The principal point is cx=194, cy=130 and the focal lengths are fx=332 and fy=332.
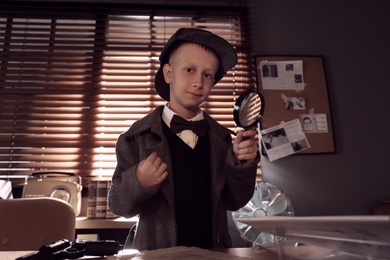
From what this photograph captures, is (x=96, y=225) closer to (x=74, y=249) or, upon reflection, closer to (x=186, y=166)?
(x=186, y=166)

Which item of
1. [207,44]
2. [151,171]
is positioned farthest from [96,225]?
[207,44]

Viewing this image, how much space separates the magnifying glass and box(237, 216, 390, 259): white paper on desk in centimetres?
34

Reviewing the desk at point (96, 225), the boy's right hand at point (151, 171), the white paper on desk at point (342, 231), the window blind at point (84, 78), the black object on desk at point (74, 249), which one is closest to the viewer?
the white paper on desk at point (342, 231)

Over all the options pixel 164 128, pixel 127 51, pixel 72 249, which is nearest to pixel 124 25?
pixel 127 51

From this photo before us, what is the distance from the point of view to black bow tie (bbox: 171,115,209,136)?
0.98 metres

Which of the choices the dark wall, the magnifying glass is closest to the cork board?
the dark wall

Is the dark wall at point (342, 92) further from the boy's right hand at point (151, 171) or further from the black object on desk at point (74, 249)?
the black object on desk at point (74, 249)

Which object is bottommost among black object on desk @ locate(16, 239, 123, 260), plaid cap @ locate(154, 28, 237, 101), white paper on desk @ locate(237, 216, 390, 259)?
black object on desk @ locate(16, 239, 123, 260)

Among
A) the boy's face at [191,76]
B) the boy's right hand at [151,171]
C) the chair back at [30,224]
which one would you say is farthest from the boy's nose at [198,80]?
the chair back at [30,224]

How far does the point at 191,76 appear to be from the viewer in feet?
3.19

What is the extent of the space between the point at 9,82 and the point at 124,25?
2.72 ft

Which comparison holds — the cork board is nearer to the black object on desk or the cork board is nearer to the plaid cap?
the plaid cap

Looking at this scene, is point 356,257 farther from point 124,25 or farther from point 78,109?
point 124,25

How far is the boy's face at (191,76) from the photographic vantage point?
0.97 meters
